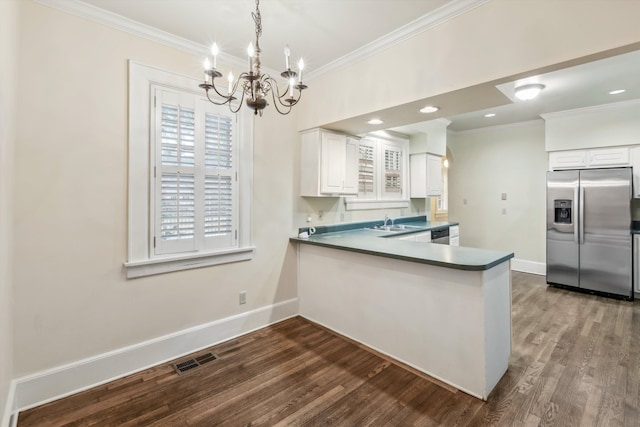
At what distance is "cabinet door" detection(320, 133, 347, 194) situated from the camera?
3.41 metres

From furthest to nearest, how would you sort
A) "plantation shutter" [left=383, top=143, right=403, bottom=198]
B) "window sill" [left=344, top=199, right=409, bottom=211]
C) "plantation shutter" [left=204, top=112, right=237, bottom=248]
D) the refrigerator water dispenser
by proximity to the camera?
"plantation shutter" [left=383, top=143, right=403, bottom=198] < the refrigerator water dispenser < "window sill" [left=344, top=199, right=409, bottom=211] < "plantation shutter" [left=204, top=112, right=237, bottom=248]

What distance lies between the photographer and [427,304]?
2334 millimetres

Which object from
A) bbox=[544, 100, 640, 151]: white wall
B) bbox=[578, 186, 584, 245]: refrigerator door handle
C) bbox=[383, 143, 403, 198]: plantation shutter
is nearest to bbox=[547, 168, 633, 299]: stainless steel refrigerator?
bbox=[578, 186, 584, 245]: refrigerator door handle

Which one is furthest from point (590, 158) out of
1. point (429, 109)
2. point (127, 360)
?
point (127, 360)

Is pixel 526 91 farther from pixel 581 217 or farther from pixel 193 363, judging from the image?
pixel 193 363

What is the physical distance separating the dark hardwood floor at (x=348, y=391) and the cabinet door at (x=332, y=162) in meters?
1.67

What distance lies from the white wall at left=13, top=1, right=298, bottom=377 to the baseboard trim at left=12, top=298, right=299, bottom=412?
7 centimetres

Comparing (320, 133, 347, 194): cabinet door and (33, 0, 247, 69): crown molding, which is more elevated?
(33, 0, 247, 69): crown molding

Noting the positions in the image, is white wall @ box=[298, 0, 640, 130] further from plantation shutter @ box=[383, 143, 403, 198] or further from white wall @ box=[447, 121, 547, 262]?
white wall @ box=[447, 121, 547, 262]

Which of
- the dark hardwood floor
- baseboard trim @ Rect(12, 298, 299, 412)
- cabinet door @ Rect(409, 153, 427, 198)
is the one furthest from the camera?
cabinet door @ Rect(409, 153, 427, 198)

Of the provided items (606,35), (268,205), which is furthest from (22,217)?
(606,35)

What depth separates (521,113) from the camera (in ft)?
15.7

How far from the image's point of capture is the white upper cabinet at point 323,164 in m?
3.39

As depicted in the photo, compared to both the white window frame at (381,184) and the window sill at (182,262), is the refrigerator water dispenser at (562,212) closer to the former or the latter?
the white window frame at (381,184)
